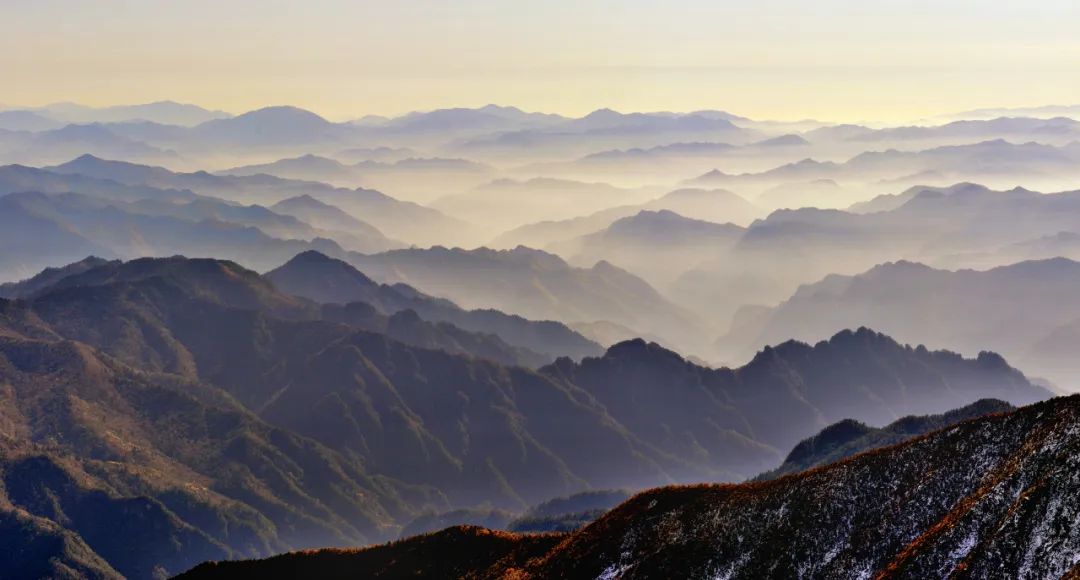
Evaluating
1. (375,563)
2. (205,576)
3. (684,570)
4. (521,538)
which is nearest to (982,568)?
(684,570)

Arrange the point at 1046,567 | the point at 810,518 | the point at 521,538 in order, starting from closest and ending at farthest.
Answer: the point at 1046,567
the point at 810,518
the point at 521,538

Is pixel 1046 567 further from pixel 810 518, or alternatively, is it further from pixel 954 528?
pixel 810 518

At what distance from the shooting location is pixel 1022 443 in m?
88.8

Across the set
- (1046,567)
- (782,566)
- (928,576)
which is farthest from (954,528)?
(782,566)

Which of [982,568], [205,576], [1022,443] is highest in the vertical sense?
[1022,443]

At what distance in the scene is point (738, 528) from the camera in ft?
326

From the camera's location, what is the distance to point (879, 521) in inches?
3642

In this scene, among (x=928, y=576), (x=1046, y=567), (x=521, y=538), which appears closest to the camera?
(x=1046, y=567)

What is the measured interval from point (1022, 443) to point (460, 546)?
59.5 metres

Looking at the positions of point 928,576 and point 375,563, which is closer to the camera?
point 928,576

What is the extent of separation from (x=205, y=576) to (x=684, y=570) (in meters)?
55.5

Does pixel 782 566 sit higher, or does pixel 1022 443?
pixel 1022 443

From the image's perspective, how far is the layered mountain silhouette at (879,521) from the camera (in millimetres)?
75062

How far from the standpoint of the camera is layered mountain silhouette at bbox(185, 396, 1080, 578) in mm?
75062
